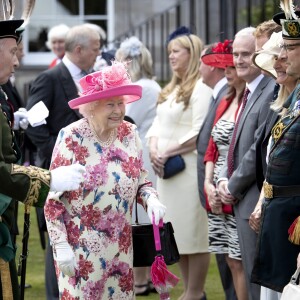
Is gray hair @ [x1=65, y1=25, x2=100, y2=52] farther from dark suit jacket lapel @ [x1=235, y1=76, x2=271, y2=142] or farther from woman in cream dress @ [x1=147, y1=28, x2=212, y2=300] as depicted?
dark suit jacket lapel @ [x1=235, y1=76, x2=271, y2=142]

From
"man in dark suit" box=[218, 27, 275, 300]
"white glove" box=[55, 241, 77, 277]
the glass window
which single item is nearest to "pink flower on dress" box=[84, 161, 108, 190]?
"white glove" box=[55, 241, 77, 277]

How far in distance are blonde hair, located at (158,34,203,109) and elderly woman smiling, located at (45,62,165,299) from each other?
7.63ft

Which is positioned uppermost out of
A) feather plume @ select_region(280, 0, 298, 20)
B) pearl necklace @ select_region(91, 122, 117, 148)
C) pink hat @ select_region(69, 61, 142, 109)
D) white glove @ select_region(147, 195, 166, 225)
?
feather plume @ select_region(280, 0, 298, 20)

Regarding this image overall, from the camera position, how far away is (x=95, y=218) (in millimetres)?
6098

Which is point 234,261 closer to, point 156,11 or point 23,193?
point 23,193

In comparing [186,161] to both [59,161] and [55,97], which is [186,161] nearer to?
[55,97]

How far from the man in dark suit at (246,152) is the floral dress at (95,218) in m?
0.89

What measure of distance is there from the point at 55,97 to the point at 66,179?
326cm

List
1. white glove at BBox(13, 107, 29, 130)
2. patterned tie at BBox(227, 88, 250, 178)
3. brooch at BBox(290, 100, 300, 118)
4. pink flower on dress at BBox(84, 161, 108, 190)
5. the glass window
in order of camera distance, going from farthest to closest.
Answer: the glass window, white glove at BBox(13, 107, 29, 130), patterned tie at BBox(227, 88, 250, 178), pink flower on dress at BBox(84, 161, 108, 190), brooch at BBox(290, 100, 300, 118)

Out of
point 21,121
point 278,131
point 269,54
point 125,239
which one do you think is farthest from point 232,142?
point 21,121

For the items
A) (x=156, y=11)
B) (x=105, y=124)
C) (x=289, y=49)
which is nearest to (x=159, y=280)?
(x=105, y=124)

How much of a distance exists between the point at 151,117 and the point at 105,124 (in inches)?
129

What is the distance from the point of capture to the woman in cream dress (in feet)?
27.5

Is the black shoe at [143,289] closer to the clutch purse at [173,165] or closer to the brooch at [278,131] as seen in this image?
the clutch purse at [173,165]
